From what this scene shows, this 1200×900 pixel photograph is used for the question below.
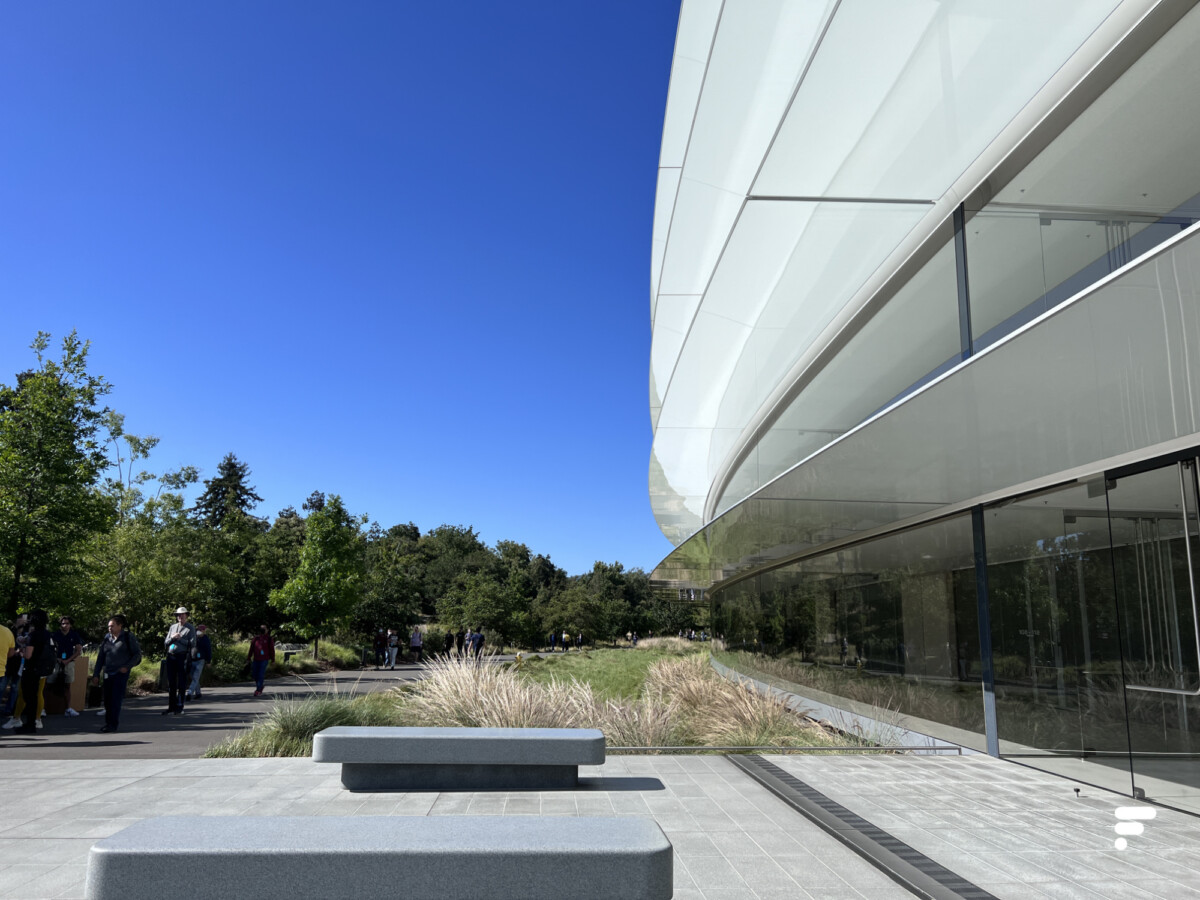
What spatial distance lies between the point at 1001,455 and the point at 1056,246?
1.93 metres

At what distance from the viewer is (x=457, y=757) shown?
22.8 ft

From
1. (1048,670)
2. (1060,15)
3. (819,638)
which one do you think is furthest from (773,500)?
(1060,15)

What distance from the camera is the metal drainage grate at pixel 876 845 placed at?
4.50 meters

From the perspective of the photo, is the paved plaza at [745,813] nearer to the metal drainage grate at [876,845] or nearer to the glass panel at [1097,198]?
the metal drainage grate at [876,845]

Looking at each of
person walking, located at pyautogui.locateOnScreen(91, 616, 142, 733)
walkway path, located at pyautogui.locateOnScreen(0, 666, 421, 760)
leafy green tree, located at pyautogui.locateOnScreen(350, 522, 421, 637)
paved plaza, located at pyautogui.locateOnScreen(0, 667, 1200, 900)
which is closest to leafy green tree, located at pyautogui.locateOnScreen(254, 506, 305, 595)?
leafy green tree, located at pyautogui.locateOnScreen(350, 522, 421, 637)

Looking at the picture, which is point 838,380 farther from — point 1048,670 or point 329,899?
point 329,899

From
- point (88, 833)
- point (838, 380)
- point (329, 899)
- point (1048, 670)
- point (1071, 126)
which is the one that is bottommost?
point (88, 833)

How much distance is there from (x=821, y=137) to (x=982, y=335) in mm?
2618

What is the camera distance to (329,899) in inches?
129

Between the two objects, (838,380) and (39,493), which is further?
(39,493)

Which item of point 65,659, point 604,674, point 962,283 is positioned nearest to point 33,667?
point 65,659

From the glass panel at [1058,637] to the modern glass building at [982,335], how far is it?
3 centimetres

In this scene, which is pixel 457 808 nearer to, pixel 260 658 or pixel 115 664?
pixel 115 664

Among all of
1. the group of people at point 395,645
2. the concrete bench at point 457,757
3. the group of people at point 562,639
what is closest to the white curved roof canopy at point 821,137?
the concrete bench at point 457,757
